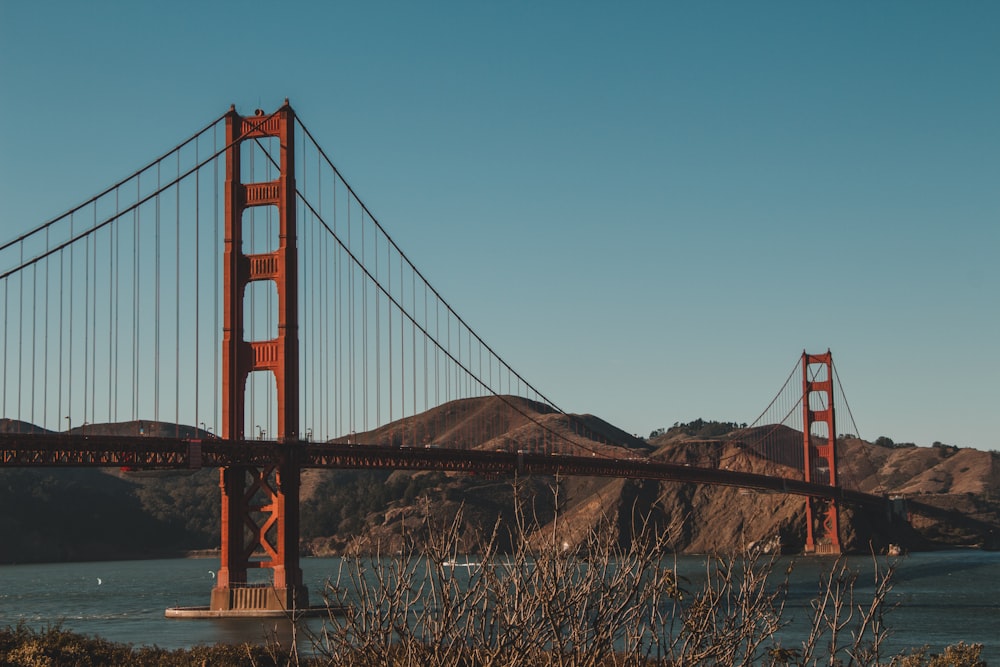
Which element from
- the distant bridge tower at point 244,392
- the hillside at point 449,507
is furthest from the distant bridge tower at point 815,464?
the distant bridge tower at point 244,392

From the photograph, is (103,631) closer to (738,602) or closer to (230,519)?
(230,519)

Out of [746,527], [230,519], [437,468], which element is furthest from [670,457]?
[230,519]

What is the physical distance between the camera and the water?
45250 millimetres

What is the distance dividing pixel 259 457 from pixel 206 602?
54.4 ft

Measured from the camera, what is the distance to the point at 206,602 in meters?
64.1

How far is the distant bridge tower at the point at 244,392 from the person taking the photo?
50438mm

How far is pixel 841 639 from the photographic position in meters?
39.6

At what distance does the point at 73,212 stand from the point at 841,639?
33.7m

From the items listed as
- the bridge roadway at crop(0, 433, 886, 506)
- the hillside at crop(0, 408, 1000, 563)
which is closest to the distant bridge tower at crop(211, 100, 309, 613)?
the bridge roadway at crop(0, 433, 886, 506)

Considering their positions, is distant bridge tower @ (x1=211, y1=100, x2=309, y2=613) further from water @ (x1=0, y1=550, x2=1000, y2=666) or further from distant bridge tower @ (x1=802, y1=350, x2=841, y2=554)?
distant bridge tower @ (x1=802, y1=350, x2=841, y2=554)

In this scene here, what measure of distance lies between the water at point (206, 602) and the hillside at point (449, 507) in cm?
2075

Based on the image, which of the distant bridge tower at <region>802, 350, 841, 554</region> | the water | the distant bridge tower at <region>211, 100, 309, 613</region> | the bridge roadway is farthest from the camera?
the distant bridge tower at <region>802, 350, 841, 554</region>

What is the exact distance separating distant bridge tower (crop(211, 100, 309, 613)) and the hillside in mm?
76402

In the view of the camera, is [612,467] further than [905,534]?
No
